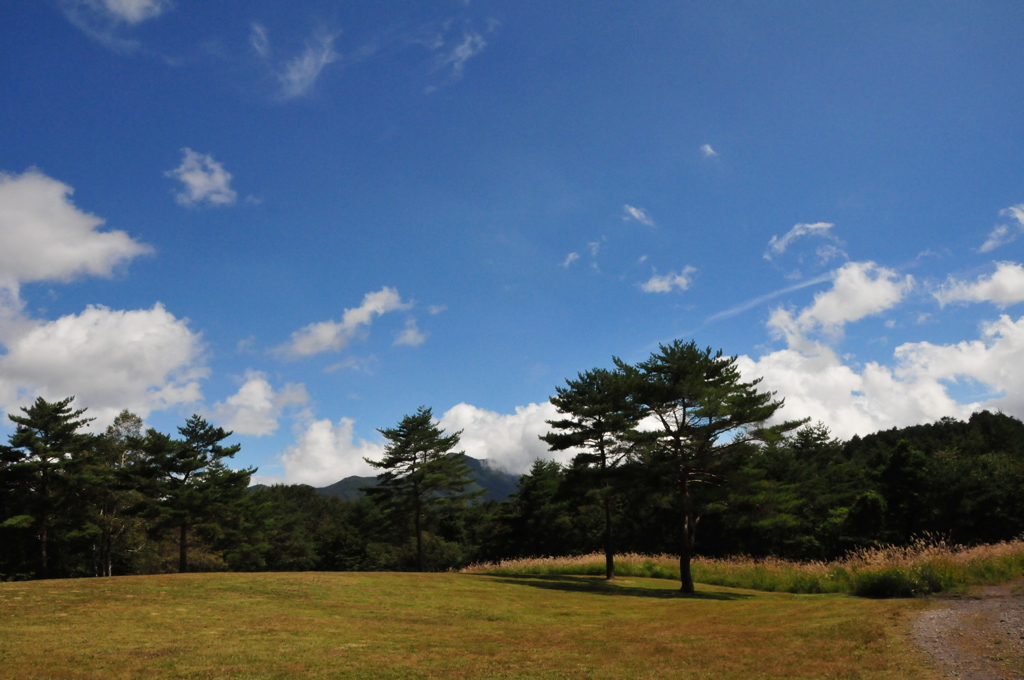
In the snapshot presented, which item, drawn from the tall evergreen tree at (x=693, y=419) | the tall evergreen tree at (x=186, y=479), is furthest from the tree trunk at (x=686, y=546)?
the tall evergreen tree at (x=186, y=479)

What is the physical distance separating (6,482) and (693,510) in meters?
42.1

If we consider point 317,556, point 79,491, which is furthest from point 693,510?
point 317,556

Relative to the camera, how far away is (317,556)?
210 ft

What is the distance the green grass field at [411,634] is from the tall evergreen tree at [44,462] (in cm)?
2441

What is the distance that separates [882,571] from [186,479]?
38.0 meters

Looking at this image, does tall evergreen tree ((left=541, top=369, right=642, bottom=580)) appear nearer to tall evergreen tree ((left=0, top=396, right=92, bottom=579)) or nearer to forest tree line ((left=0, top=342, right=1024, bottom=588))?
forest tree line ((left=0, top=342, right=1024, bottom=588))

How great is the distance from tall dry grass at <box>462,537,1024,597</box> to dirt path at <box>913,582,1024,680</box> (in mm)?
2414

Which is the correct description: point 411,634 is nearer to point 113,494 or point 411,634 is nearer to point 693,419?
point 693,419

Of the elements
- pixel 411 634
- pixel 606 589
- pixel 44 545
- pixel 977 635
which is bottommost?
pixel 606 589

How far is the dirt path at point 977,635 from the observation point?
745 centimetres

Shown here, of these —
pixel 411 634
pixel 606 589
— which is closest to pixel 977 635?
pixel 411 634

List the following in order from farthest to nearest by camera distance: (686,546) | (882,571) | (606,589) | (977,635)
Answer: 1. (606,589)
2. (686,546)
3. (882,571)
4. (977,635)

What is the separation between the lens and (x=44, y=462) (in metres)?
36.5

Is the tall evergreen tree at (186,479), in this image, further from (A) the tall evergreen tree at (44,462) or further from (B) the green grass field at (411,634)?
(B) the green grass field at (411,634)
